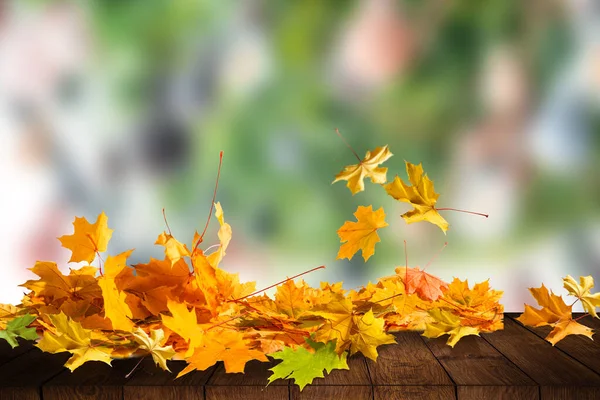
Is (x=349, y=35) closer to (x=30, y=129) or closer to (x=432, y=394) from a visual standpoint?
(x=30, y=129)

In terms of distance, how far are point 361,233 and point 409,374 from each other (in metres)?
0.30

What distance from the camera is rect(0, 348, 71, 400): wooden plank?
2.95 feet

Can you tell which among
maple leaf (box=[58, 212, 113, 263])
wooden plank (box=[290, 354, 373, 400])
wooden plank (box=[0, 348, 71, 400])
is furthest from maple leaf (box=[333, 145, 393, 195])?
wooden plank (box=[0, 348, 71, 400])

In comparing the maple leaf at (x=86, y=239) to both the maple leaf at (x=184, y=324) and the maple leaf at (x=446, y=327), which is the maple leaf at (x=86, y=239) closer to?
the maple leaf at (x=184, y=324)

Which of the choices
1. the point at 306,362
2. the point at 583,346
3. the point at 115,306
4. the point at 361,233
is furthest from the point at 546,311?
the point at 115,306

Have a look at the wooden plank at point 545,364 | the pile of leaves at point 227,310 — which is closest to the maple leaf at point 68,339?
the pile of leaves at point 227,310

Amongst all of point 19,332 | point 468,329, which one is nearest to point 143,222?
point 19,332

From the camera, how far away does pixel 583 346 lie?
1071 mm

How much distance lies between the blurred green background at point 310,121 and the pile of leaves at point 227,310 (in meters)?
0.27

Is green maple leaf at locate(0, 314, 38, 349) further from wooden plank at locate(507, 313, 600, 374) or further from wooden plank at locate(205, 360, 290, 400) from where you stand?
wooden plank at locate(507, 313, 600, 374)

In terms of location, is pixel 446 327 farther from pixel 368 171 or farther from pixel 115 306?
pixel 115 306

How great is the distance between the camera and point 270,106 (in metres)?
1.54

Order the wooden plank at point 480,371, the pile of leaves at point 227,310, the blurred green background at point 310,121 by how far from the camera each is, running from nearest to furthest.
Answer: the wooden plank at point 480,371 → the pile of leaves at point 227,310 → the blurred green background at point 310,121

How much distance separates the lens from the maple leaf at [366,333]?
0.99 meters
